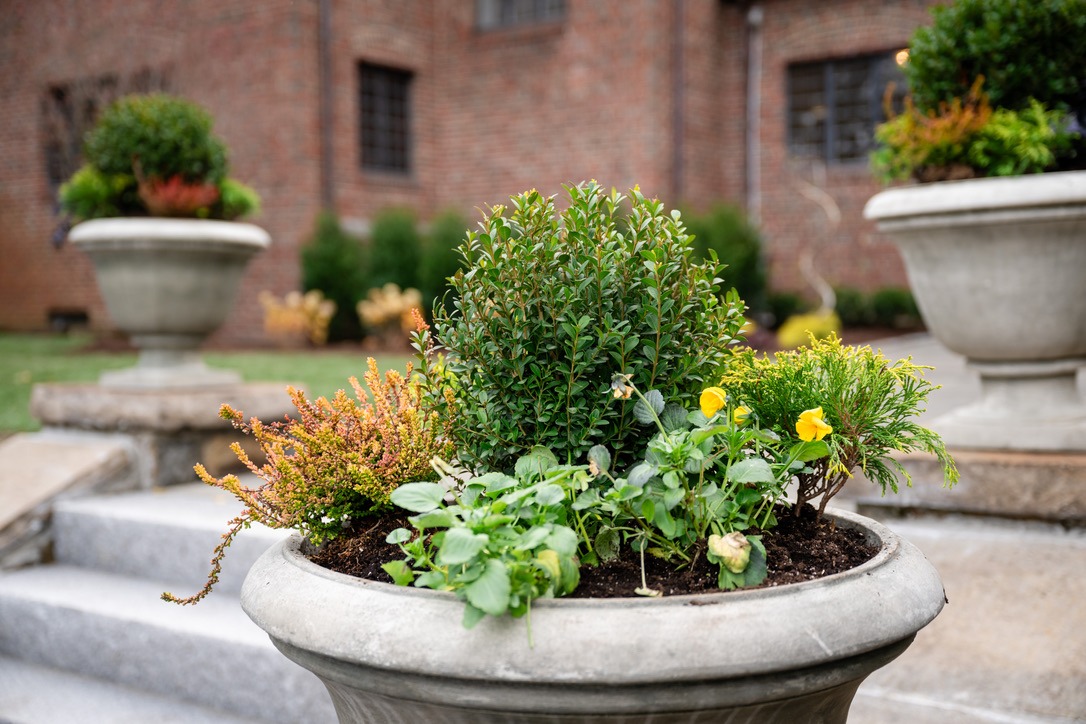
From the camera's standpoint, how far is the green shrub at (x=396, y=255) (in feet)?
35.8

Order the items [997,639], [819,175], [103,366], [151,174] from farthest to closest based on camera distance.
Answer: [819,175] < [103,366] < [151,174] < [997,639]

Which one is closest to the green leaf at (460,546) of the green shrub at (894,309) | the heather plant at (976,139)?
the heather plant at (976,139)

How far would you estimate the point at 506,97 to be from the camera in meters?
12.6

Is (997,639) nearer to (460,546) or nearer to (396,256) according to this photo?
(460,546)

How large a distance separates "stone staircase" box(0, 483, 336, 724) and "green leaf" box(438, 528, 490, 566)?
60.2 inches

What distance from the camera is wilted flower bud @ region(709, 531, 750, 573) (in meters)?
1.46

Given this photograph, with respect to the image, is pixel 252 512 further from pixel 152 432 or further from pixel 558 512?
pixel 152 432

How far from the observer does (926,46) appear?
10.7 feet

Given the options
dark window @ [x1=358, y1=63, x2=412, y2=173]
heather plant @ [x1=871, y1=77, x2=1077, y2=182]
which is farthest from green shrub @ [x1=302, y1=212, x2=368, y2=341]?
heather plant @ [x1=871, y1=77, x2=1077, y2=182]

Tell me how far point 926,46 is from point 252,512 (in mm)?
2640

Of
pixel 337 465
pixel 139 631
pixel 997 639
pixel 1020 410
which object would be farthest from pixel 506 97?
pixel 337 465

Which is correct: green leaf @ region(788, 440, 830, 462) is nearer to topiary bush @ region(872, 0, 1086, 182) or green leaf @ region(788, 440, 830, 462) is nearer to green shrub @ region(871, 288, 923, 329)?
topiary bush @ region(872, 0, 1086, 182)

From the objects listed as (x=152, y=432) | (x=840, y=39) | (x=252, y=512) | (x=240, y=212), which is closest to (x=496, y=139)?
(x=840, y=39)

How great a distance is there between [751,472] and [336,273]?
9.78m
